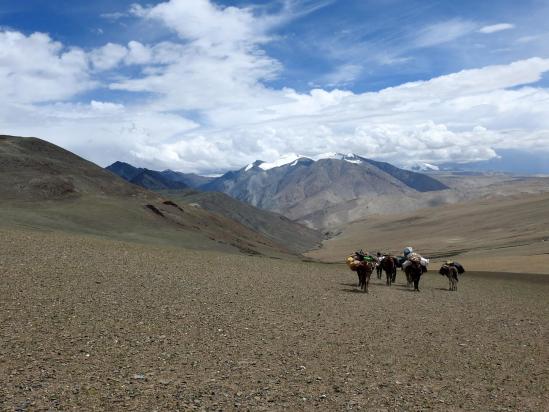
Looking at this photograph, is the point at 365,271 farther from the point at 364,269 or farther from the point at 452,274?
the point at 452,274

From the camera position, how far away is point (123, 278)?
23.1 m

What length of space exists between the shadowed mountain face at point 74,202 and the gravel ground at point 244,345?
2554 cm

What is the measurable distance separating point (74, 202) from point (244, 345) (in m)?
57.7

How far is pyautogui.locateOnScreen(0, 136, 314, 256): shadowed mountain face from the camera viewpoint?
53.2 m

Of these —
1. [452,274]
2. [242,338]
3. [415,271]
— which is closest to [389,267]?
[415,271]

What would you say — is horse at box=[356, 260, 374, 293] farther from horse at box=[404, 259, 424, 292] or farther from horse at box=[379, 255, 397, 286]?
horse at box=[379, 255, 397, 286]

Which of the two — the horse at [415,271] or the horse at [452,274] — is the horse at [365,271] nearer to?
the horse at [415,271]

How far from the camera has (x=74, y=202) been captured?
217ft

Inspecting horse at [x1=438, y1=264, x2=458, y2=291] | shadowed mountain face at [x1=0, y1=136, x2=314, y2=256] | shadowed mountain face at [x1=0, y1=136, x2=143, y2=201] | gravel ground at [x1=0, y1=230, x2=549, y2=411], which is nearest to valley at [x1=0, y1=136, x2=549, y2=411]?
gravel ground at [x1=0, y1=230, x2=549, y2=411]

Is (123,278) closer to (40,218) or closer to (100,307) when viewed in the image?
(100,307)

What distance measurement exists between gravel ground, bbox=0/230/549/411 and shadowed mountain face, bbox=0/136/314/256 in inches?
1005

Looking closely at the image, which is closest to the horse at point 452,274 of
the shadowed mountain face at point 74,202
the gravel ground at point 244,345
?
the gravel ground at point 244,345

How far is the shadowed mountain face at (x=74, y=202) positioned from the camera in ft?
175

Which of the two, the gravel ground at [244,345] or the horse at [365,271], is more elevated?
the horse at [365,271]
